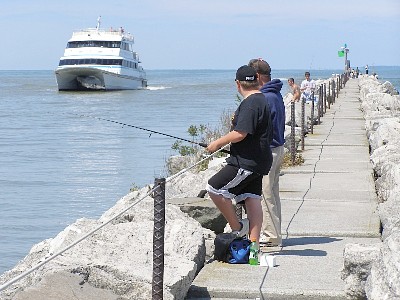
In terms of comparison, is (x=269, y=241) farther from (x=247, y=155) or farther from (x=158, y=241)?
(x=158, y=241)

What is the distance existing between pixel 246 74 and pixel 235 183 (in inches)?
35.9

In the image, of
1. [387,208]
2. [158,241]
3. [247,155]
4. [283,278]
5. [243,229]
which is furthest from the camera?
[243,229]

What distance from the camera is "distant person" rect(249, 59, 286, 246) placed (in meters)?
8.32

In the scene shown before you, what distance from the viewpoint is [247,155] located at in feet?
24.9

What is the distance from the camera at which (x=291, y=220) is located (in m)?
10.2

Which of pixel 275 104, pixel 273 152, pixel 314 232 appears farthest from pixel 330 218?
pixel 275 104

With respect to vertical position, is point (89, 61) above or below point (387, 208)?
below

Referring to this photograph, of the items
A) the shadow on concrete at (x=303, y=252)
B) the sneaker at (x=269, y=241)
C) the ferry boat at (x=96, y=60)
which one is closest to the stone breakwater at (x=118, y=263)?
the sneaker at (x=269, y=241)

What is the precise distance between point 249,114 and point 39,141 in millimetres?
24600

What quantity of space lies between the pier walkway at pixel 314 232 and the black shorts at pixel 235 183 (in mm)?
614

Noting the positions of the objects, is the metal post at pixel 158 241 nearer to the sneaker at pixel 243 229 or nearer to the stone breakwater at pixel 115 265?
the stone breakwater at pixel 115 265

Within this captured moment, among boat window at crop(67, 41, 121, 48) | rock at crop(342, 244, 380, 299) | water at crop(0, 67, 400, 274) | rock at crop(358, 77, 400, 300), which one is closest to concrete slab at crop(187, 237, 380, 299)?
rock at crop(342, 244, 380, 299)

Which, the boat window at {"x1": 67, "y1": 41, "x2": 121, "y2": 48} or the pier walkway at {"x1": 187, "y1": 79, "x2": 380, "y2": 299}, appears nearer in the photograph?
the pier walkway at {"x1": 187, "y1": 79, "x2": 380, "y2": 299}

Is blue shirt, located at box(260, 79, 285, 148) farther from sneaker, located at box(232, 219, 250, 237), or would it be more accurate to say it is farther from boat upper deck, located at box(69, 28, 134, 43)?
boat upper deck, located at box(69, 28, 134, 43)
